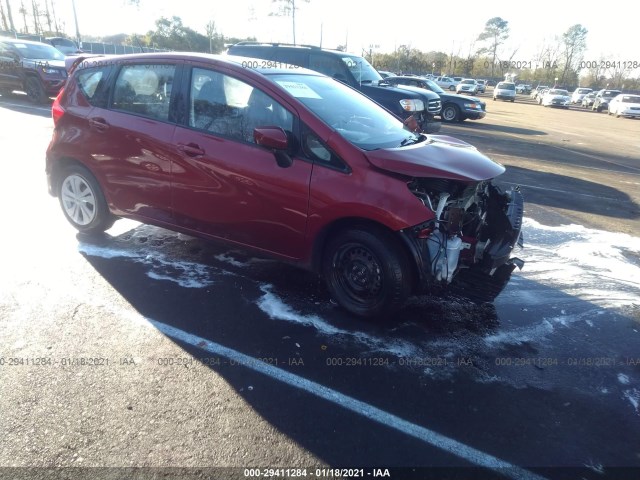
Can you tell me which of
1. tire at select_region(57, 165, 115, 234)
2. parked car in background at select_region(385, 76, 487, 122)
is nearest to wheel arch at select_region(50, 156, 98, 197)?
tire at select_region(57, 165, 115, 234)

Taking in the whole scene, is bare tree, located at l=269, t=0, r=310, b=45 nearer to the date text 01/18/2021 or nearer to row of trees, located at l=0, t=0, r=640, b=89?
row of trees, located at l=0, t=0, r=640, b=89

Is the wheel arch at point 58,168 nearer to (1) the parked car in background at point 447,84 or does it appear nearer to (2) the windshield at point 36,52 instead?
(2) the windshield at point 36,52

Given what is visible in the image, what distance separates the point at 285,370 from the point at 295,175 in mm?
1491

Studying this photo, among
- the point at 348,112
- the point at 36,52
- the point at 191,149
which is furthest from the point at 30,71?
the point at 348,112

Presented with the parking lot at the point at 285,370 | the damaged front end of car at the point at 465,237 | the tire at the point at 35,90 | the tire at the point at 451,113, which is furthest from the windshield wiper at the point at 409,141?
the tire at the point at 451,113

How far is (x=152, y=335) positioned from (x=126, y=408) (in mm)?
773

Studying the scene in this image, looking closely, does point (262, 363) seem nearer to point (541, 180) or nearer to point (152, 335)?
point (152, 335)

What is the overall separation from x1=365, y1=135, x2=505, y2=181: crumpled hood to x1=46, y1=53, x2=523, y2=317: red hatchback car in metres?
0.01

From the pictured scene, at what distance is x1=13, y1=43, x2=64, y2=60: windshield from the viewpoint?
15.0 m

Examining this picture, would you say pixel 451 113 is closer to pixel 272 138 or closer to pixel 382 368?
pixel 272 138

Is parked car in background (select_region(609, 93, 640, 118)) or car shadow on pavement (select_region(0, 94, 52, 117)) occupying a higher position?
car shadow on pavement (select_region(0, 94, 52, 117))

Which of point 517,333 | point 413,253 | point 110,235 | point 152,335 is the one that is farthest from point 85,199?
point 517,333

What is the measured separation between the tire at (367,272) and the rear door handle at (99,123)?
258cm

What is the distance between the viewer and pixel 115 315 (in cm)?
370
